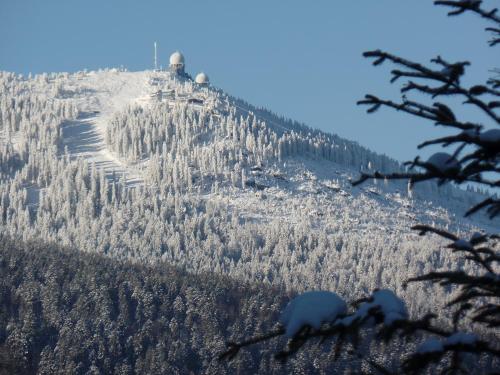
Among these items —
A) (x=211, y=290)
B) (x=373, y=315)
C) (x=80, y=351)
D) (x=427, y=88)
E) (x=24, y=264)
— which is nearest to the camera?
(x=373, y=315)

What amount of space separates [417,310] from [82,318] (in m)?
62.4

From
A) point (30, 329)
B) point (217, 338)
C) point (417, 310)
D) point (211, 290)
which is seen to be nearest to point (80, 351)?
point (30, 329)

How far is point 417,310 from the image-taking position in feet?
558

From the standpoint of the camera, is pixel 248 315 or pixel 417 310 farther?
pixel 417 310

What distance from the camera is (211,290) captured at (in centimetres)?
16812

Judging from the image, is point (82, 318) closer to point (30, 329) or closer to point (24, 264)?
point (30, 329)

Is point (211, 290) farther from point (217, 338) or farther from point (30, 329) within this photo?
point (30, 329)

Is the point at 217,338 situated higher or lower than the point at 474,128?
lower

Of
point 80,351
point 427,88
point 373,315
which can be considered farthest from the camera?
point 80,351

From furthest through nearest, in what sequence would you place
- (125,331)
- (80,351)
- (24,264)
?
(24,264)
(125,331)
(80,351)

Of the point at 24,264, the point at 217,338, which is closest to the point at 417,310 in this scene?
the point at 217,338

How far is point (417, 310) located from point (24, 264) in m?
77.3

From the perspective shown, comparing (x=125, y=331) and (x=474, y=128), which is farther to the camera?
(x=125, y=331)

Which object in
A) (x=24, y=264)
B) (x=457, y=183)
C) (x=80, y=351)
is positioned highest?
(x=457, y=183)
